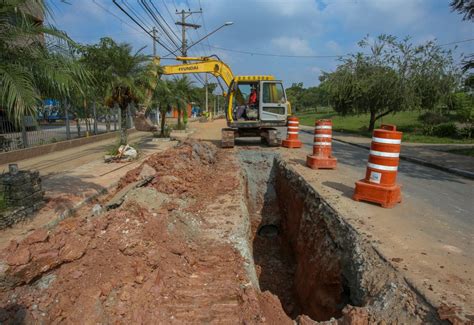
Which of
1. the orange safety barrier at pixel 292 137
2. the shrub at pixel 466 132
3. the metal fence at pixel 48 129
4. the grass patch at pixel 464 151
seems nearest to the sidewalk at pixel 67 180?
the metal fence at pixel 48 129

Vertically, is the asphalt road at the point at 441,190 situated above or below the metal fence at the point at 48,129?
below

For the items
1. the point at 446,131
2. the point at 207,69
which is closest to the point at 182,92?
the point at 207,69

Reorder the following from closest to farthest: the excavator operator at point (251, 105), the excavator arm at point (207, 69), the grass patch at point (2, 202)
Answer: the grass patch at point (2, 202)
the excavator operator at point (251, 105)
the excavator arm at point (207, 69)

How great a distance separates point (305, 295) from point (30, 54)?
5.97m

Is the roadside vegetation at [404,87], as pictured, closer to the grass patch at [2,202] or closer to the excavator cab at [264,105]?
the excavator cab at [264,105]

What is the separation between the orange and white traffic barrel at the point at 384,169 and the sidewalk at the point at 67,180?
18.3 ft

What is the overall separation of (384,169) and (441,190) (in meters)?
2.93

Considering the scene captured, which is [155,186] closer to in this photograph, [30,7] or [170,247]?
[170,247]

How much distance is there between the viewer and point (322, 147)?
8.84 meters

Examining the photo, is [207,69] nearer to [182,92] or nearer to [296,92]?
[182,92]

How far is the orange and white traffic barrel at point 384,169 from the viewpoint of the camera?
17.7 ft

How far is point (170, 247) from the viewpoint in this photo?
4531mm

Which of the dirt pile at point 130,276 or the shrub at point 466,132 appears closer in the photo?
the dirt pile at point 130,276

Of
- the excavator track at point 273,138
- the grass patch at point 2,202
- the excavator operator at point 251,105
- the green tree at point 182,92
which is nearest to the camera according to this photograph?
the grass patch at point 2,202
